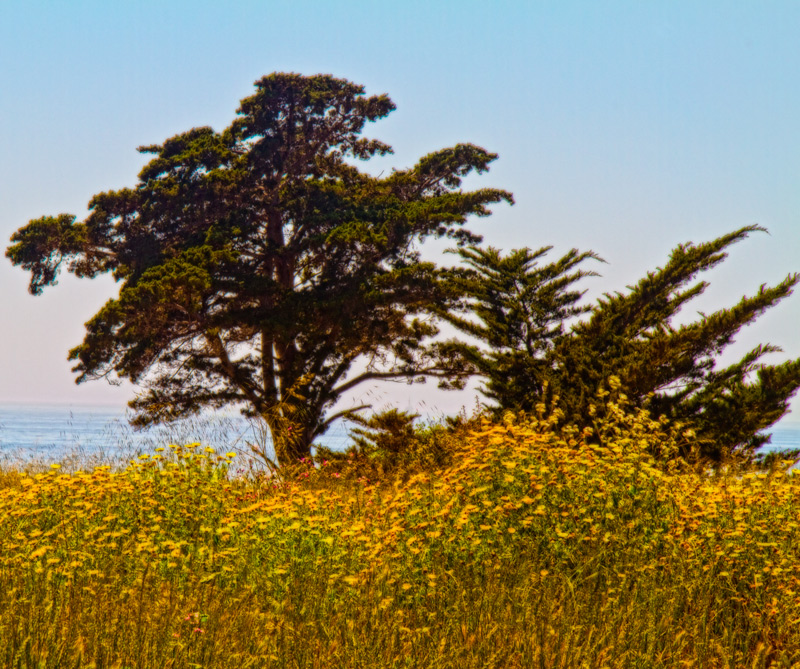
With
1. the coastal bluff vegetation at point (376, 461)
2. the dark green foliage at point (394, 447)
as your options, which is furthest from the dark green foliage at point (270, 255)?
the dark green foliage at point (394, 447)

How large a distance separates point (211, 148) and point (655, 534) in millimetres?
14147

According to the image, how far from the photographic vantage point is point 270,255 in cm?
1678

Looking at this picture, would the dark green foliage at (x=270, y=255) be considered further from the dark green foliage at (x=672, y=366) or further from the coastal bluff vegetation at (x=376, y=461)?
the dark green foliage at (x=672, y=366)

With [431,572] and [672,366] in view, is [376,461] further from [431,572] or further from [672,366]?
[431,572]

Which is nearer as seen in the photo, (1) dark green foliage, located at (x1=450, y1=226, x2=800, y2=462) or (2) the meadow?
(2) the meadow

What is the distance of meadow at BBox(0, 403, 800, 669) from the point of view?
3.67m

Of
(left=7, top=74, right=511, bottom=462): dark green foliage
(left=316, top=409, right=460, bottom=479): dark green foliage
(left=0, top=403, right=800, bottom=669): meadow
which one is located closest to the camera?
(left=0, top=403, right=800, bottom=669): meadow

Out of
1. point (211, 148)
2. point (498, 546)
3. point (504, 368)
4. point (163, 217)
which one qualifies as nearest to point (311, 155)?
point (211, 148)

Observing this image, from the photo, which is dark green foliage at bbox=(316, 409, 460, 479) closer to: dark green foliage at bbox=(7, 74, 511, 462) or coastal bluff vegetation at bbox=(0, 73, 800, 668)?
coastal bluff vegetation at bbox=(0, 73, 800, 668)

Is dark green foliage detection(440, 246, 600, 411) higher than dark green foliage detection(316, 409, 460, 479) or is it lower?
higher

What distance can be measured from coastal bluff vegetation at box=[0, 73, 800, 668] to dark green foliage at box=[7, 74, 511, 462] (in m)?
0.06

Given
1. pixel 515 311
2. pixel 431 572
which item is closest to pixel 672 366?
pixel 515 311

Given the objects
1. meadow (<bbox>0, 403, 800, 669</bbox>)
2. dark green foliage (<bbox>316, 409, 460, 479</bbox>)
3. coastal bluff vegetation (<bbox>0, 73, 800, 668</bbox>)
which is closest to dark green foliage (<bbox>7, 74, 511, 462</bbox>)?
coastal bluff vegetation (<bbox>0, 73, 800, 668</bbox>)

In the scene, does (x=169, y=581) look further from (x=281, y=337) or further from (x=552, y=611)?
(x=281, y=337)
